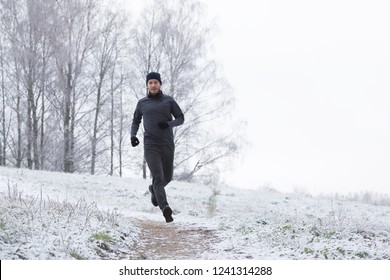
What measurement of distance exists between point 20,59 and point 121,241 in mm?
17100

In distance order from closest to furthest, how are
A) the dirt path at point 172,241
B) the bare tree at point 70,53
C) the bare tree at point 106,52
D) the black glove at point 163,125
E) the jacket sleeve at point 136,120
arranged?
1. the dirt path at point 172,241
2. the black glove at point 163,125
3. the jacket sleeve at point 136,120
4. the bare tree at point 70,53
5. the bare tree at point 106,52

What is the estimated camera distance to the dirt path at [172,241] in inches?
215

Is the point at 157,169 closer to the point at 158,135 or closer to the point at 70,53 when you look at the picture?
the point at 158,135

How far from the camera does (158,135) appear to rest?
748 cm

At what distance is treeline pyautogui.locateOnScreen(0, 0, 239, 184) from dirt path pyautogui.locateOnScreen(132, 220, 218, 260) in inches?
540

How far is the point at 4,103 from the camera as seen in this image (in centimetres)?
2278

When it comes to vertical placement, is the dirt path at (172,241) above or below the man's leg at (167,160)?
below

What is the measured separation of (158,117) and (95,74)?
52.7 feet

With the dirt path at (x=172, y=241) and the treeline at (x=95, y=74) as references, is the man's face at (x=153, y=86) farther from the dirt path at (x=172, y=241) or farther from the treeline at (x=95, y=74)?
the treeline at (x=95, y=74)

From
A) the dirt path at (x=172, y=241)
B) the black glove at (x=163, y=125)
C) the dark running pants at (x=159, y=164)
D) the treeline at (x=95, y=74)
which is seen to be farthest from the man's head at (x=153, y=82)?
the treeline at (x=95, y=74)
